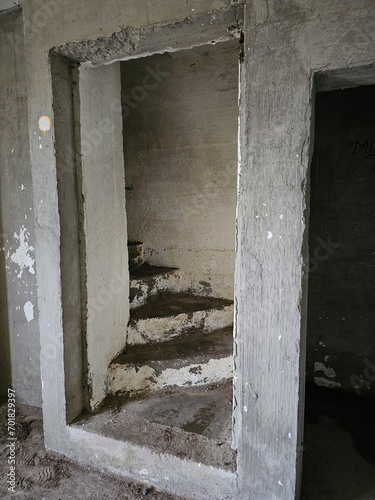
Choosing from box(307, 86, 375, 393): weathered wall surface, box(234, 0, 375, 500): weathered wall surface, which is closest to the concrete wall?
box(234, 0, 375, 500): weathered wall surface

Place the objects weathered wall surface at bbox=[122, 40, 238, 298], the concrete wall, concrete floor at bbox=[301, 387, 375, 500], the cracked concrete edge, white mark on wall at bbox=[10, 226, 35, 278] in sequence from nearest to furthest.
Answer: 1. the cracked concrete edge
2. concrete floor at bbox=[301, 387, 375, 500]
3. the concrete wall
4. white mark on wall at bbox=[10, 226, 35, 278]
5. weathered wall surface at bbox=[122, 40, 238, 298]

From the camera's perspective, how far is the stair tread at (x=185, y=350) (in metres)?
2.40

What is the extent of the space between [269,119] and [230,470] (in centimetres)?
168

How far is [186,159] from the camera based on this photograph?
320 cm

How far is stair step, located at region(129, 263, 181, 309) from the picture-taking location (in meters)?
2.85

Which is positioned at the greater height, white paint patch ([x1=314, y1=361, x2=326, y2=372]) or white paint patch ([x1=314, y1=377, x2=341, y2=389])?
white paint patch ([x1=314, y1=361, x2=326, y2=372])

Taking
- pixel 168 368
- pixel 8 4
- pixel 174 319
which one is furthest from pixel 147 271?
pixel 8 4

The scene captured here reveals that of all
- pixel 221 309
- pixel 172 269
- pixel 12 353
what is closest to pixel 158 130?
pixel 172 269

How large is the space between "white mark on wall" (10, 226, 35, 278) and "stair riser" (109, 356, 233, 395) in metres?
0.96

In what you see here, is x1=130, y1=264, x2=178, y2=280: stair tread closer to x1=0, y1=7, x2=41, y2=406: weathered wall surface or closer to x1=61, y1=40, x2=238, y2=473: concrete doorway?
x1=61, y1=40, x2=238, y2=473: concrete doorway

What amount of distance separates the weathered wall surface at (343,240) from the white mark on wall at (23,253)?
85.0 inches

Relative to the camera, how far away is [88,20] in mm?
1702

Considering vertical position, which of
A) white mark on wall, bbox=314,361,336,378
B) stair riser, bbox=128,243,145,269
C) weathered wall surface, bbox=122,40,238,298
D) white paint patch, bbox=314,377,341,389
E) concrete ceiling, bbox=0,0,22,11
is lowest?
white paint patch, bbox=314,377,341,389

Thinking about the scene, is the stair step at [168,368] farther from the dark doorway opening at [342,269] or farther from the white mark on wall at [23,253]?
the white mark on wall at [23,253]
